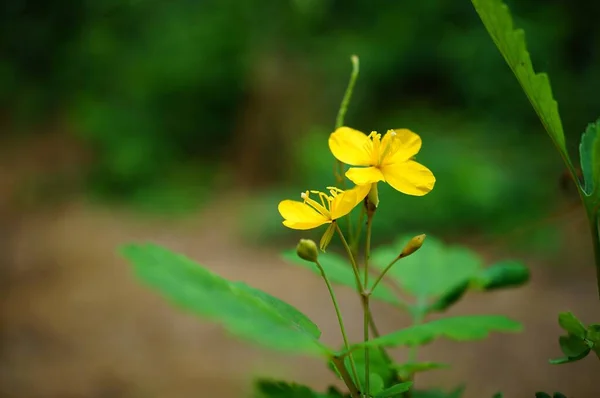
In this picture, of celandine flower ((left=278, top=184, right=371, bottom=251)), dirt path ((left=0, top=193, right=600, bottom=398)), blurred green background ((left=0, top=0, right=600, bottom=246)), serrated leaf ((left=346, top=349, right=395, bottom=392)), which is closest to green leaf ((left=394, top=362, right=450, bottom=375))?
serrated leaf ((left=346, top=349, right=395, bottom=392))

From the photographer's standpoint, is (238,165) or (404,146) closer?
(404,146)

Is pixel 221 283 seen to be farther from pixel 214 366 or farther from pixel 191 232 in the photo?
pixel 191 232

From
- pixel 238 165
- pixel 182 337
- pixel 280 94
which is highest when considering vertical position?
pixel 280 94

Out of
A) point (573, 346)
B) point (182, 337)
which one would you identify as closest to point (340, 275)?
point (573, 346)

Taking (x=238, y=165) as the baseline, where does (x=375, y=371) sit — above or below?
below

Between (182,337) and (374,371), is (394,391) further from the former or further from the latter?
(182,337)

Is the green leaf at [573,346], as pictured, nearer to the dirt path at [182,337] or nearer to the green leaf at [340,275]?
the green leaf at [340,275]

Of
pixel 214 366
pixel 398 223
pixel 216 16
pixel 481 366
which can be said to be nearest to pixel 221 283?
pixel 481 366
